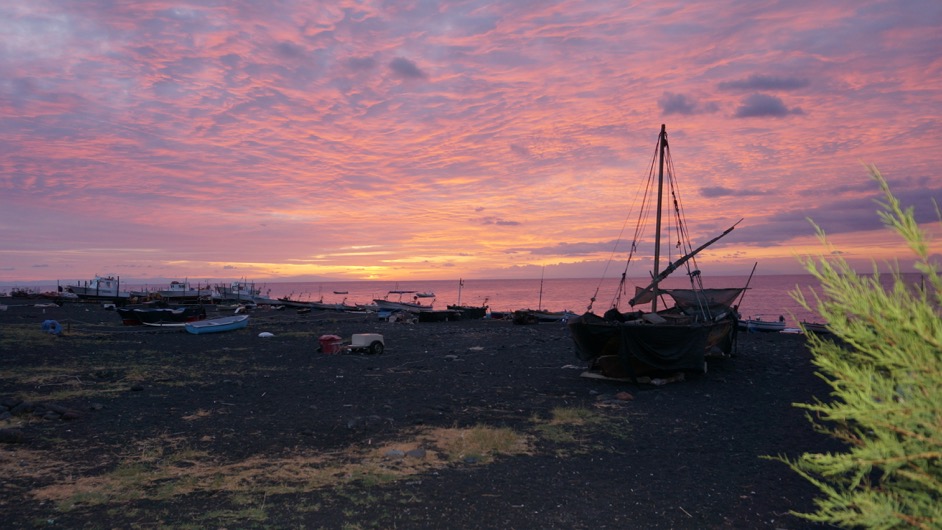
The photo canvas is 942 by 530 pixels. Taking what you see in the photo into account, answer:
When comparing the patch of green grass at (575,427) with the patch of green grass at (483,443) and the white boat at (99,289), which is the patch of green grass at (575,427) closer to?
the patch of green grass at (483,443)

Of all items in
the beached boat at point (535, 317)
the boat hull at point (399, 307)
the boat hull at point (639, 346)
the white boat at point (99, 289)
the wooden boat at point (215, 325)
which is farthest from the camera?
the white boat at point (99, 289)

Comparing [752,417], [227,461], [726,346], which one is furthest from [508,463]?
[726,346]

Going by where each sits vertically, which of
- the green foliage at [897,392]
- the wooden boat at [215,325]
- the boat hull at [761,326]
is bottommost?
the wooden boat at [215,325]

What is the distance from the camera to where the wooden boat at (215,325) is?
34906 mm

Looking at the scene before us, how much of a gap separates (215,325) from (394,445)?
1138 inches

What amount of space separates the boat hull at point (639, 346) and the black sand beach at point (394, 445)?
2.71 feet

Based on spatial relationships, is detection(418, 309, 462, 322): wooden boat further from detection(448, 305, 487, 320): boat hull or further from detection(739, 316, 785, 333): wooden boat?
detection(739, 316, 785, 333): wooden boat

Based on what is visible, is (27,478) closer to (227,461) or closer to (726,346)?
(227,461)

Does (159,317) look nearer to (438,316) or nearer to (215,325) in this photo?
(215,325)

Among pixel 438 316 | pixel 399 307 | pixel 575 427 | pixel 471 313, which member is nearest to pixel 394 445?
pixel 575 427

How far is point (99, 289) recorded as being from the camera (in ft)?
275

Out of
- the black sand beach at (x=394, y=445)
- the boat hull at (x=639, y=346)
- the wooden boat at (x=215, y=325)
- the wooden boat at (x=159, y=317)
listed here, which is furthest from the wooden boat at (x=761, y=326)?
the wooden boat at (x=159, y=317)

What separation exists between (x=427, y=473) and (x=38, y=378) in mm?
16068

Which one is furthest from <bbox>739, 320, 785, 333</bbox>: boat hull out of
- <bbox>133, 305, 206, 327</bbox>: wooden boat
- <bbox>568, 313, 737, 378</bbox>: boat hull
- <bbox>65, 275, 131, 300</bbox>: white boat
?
<bbox>65, 275, 131, 300</bbox>: white boat
